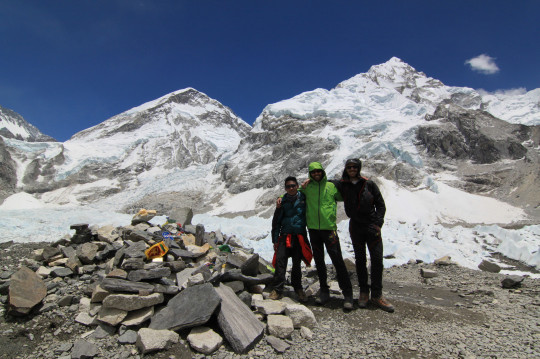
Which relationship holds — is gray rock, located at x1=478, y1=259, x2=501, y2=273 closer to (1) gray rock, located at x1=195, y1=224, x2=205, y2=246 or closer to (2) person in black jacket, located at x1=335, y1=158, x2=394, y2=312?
(2) person in black jacket, located at x1=335, y1=158, x2=394, y2=312

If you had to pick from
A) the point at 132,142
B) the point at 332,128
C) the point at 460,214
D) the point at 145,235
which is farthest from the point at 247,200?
the point at 132,142

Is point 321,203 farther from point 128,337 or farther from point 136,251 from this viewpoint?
point 136,251

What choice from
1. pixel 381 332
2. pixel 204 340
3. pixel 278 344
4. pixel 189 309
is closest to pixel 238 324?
pixel 204 340

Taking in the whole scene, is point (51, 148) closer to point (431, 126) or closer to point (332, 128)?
point (332, 128)

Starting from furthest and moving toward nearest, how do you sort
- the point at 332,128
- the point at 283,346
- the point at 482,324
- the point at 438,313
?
the point at 332,128 < the point at 438,313 < the point at 482,324 < the point at 283,346

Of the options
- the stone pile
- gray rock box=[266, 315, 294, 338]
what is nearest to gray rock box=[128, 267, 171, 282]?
the stone pile

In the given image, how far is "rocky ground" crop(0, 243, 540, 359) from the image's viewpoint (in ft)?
10.5

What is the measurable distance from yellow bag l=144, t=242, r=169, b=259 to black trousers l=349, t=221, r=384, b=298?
302 centimetres

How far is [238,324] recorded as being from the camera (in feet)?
11.8

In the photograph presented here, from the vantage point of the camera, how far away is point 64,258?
5.71 meters

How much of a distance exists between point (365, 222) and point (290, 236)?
1097 millimetres

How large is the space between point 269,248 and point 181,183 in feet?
183

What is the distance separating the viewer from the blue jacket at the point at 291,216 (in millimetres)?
4570

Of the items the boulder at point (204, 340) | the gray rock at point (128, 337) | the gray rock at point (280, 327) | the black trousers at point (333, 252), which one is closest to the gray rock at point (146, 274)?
the gray rock at point (128, 337)
